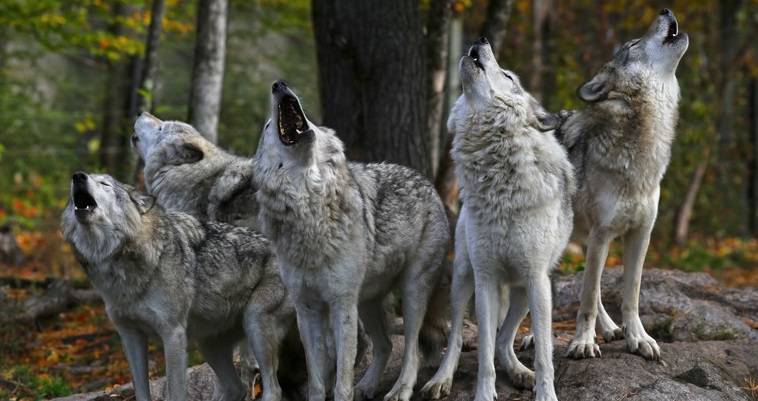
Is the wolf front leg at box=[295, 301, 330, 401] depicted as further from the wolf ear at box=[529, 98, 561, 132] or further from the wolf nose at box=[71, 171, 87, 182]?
the wolf ear at box=[529, 98, 561, 132]

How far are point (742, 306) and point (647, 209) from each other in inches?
118

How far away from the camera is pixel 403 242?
20.8 feet

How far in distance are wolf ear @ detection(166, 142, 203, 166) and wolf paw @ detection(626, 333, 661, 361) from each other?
375cm

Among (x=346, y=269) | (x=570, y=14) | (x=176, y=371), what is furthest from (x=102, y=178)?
(x=570, y=14)

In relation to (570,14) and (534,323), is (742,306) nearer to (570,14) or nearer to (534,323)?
(534,323)

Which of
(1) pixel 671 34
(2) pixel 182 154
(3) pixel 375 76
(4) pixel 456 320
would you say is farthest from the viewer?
(3) pixel 375 76

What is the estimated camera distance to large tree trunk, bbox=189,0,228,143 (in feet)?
34.9

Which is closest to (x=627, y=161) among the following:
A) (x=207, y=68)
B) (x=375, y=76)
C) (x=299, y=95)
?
(x=299, y=95)

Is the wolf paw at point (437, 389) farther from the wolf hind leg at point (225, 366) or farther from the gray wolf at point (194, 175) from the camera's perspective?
the gray wolf at point (194, 175)

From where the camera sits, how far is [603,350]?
6.29 meters

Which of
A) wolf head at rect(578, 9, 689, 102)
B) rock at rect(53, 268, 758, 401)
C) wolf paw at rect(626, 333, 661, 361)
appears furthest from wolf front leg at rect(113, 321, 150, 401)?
wolf head at rect(578, 9, 689, 102)

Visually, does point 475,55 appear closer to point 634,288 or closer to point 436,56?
point 634,288

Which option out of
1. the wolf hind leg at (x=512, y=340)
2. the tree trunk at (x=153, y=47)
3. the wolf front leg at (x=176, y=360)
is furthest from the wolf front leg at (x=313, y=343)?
the tree trunk at (x=153, y=47)

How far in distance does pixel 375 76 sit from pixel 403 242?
10.3 feet
